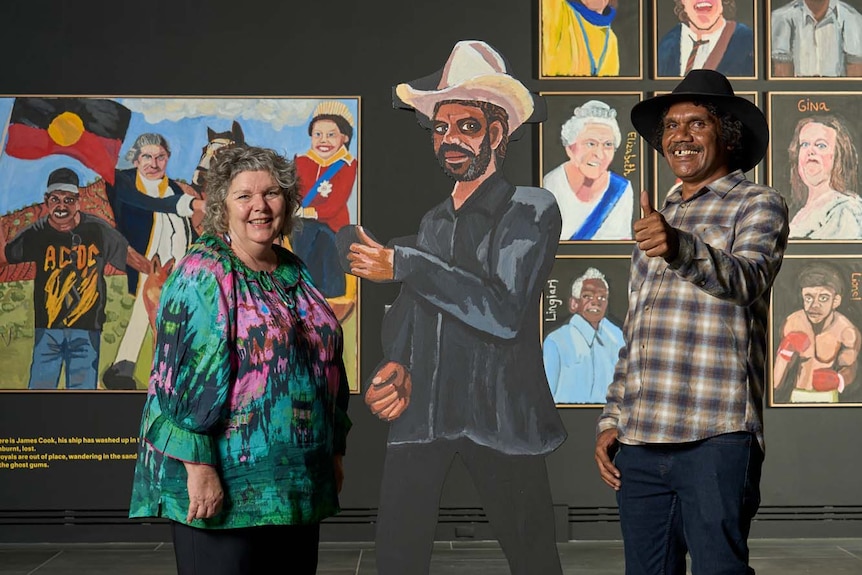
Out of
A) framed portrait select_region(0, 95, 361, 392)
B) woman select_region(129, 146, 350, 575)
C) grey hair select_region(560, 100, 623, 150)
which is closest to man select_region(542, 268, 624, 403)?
grey hair select_region(560, 100, 623, 150)

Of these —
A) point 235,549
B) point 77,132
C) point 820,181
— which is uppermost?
point 77,132

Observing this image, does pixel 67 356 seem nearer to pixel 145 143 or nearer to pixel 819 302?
pixel 145 143

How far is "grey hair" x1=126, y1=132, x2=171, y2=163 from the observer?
485cm

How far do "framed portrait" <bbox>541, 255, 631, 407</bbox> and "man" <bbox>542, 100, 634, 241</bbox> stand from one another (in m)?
0.14

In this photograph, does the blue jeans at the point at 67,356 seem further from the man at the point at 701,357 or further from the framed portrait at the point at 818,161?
the framed portrait at the point at 818,161

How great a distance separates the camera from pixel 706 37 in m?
4.95

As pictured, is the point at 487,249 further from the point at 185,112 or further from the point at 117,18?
the point at 117,18

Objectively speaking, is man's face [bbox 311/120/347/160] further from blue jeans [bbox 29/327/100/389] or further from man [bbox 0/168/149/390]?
blue jeans [bbox 29/327/100/389]

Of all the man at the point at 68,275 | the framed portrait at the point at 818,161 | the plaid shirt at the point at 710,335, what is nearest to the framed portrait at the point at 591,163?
the framed portrait at the point at 818,161

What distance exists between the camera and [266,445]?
2.38 metres

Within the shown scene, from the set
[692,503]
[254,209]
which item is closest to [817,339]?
[692,503]

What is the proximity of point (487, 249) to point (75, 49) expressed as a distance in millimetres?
2229

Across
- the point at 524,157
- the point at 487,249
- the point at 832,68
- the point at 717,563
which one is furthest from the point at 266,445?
the point at 832,68

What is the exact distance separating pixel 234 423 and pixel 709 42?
349cm
